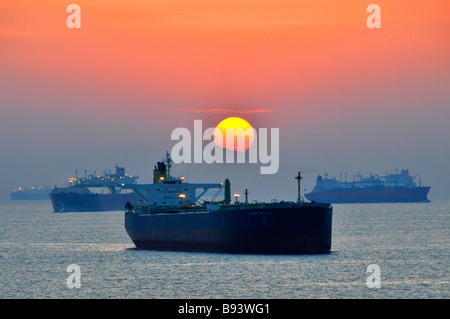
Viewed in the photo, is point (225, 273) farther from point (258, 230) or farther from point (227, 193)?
point (227, 193)

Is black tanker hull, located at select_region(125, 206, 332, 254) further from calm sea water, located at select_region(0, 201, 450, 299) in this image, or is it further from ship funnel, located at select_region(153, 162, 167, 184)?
ship funnel, located at select_region(153, 162, 167, 184)

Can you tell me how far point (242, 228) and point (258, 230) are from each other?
141cm

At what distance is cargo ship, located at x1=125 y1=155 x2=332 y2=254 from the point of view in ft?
201

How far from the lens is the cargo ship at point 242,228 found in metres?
61.4

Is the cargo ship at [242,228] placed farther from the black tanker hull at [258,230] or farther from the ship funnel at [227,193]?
the ship funnel at [227,193]

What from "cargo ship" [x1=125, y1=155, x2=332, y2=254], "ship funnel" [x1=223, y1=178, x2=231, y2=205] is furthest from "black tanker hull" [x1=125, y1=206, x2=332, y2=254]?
"ship funnel" [x1=223, y1=178, x2=231, y2=205]

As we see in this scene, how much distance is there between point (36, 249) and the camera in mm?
80312

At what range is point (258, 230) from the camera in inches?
2458

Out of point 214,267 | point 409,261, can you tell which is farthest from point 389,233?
point 214,267

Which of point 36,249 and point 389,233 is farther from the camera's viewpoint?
point 389,233

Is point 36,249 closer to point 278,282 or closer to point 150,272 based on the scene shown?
point 150,272

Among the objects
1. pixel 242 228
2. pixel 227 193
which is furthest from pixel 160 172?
pixel 242 228

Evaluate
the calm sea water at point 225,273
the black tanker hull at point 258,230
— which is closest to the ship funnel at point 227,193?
the black tanker hull at point 258,230

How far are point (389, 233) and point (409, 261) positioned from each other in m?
38.9
